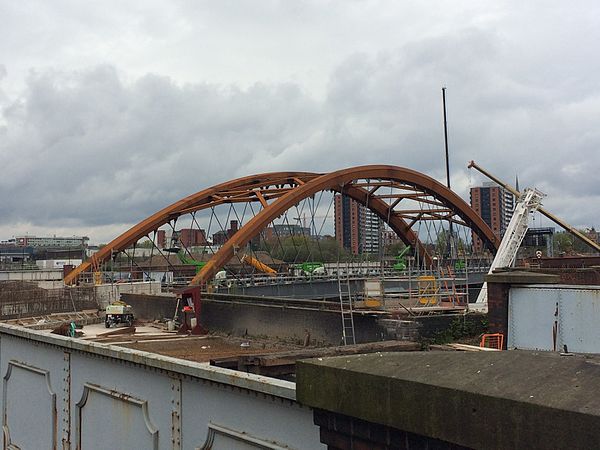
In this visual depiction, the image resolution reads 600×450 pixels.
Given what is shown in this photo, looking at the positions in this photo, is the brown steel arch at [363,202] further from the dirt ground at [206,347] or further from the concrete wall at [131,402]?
the concrete wall at [131,402]

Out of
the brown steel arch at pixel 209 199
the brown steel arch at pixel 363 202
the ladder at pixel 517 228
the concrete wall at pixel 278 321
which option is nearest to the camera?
the concrete wall at pixel 278 321

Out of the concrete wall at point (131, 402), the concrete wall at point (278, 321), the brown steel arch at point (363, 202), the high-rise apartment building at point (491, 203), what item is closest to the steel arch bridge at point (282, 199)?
the brown steel arch at point (363, 202)

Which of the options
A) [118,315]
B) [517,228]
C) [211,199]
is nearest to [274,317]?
[118,315]

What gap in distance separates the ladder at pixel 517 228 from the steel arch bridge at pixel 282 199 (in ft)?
51.6

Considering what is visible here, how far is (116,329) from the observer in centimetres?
2305

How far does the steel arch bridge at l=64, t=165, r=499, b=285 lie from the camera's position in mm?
39281

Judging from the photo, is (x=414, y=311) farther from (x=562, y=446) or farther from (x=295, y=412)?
(x=562, y=446)

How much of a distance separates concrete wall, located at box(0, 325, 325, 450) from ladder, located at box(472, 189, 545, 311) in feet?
84.1

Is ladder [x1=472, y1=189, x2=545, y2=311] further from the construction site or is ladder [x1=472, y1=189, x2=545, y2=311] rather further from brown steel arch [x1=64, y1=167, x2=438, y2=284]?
brown steel arch [x1=64, y1=167, x2=438, y2=284]

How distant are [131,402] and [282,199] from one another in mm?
35927

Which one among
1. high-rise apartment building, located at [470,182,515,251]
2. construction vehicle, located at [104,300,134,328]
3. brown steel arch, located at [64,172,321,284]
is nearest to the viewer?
construction vehicle, located at [104,300,134,328]

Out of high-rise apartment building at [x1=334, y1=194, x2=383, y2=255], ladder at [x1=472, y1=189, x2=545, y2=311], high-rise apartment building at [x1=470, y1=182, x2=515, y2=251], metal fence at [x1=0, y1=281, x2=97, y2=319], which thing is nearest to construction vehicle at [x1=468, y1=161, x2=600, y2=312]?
ladder at [x1=472, y1=189, x2=545, y2=311]

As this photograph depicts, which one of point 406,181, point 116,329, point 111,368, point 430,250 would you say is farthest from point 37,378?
point 430,250

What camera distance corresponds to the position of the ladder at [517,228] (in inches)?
1192
